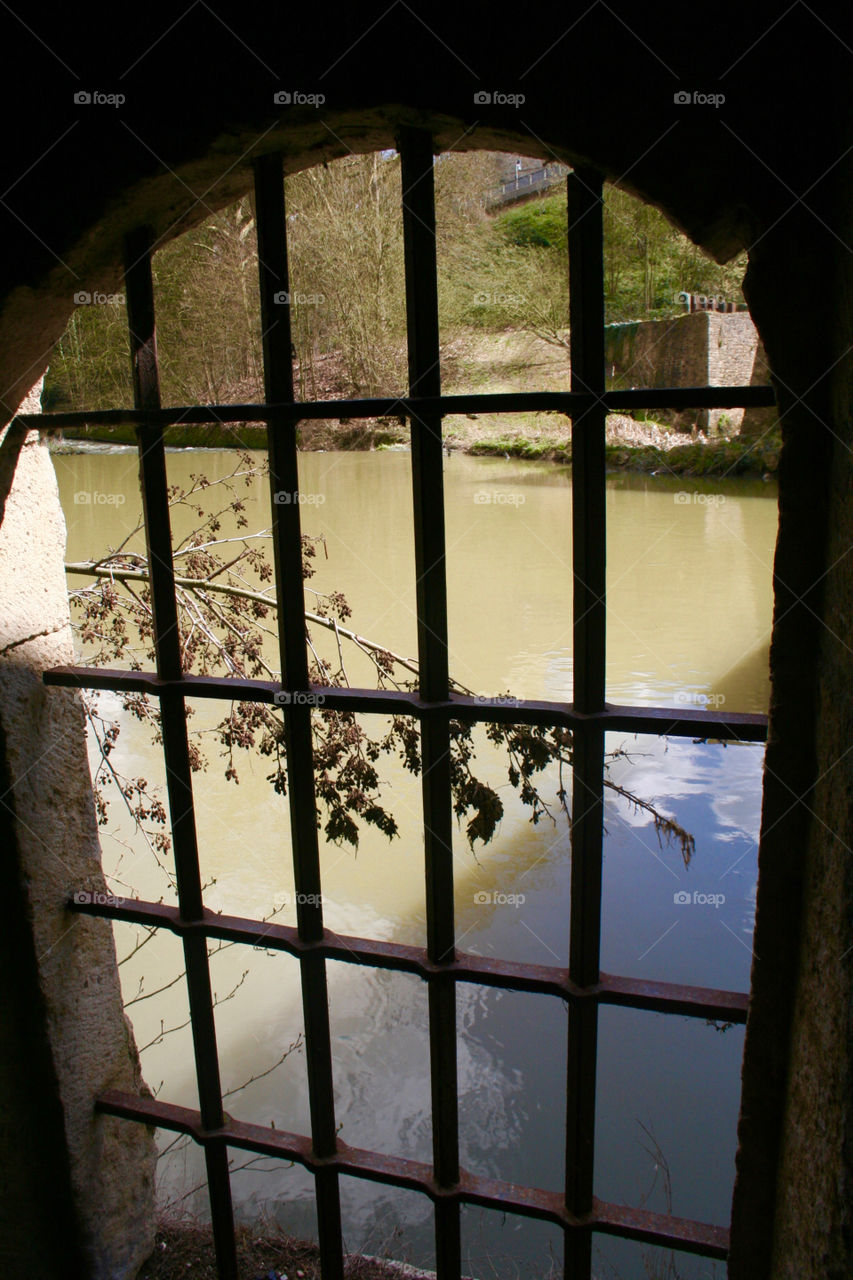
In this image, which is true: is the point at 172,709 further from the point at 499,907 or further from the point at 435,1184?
the point at 499,907

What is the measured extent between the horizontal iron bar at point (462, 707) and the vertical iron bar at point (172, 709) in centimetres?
6

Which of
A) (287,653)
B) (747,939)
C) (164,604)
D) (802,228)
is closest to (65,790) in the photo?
(164,604)

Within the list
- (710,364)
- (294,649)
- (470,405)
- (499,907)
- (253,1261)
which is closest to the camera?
(470,405)

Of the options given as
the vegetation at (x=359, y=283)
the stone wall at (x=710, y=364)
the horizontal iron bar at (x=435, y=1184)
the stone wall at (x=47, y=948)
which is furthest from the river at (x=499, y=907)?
→ the stone wall at (x=710, y=364)

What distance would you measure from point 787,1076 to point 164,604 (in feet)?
3.53

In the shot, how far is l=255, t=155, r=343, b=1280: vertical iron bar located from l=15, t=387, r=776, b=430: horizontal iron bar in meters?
0.04

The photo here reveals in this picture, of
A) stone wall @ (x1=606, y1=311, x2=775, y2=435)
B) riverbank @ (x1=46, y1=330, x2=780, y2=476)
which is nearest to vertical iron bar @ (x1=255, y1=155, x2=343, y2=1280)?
riverbank @ (x1=46, y1=330, x2=780, y2=476)

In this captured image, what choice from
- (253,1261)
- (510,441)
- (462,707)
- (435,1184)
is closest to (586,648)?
(462,707)

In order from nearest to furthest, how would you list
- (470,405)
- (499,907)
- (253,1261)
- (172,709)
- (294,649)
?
(470,405) < (294,649) < (172,709) < (253,1261) < (499,907)

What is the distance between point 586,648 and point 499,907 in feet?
10.8

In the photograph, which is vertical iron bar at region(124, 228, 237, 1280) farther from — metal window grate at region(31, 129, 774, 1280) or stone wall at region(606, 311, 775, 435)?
stone wall at region(606, 311, 775, 435)

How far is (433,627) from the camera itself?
1.26 metres

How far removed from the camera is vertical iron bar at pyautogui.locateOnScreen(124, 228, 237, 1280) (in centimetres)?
137

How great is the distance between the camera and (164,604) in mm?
1442
